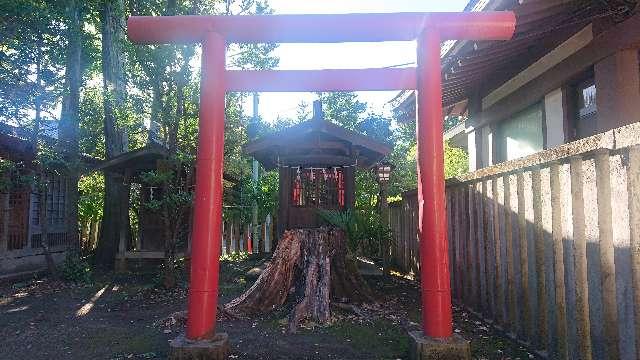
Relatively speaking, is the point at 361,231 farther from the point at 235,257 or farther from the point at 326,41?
the point at 235,257

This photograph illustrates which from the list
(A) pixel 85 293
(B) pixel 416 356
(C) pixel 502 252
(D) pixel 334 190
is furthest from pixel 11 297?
(C) pixel 502 252

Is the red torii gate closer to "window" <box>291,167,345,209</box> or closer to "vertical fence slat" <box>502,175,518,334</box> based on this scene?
"vertical fence slat" <box>502,175,518,334</box>

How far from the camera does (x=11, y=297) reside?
28.8 feet

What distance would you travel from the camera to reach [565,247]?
3.64 m

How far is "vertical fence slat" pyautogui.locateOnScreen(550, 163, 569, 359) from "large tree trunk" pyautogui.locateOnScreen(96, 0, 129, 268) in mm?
11149

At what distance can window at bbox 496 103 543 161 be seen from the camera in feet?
22.5

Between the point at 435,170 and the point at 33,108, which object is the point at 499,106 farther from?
the point at 33,108

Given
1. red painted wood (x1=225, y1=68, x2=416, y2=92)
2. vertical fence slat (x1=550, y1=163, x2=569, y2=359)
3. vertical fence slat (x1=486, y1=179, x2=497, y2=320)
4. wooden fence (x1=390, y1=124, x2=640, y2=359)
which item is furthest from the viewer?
vertical fence slat (x1=486, y1=179, x2=497, y2=320)

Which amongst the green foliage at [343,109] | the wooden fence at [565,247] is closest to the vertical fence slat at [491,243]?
the wooden fence at [565,247]

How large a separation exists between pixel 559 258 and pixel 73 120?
1230 cm

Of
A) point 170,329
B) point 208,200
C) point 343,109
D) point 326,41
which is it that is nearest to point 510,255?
point 326,41

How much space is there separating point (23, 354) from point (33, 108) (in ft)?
26.7

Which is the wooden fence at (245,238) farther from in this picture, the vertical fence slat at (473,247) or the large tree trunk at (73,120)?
the vertical fence slat at (473,247)

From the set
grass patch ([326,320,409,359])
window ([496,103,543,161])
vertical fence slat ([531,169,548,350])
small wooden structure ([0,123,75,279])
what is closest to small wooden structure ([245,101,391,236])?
window ([496,103,543,161])
